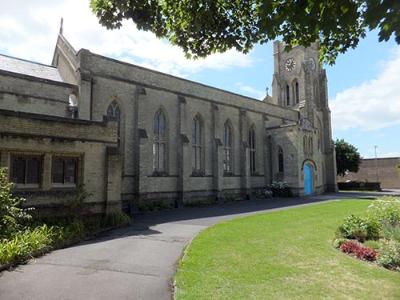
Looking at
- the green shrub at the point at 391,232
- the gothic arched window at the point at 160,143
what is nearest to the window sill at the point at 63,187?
the gothic arched window at the point at 160,143

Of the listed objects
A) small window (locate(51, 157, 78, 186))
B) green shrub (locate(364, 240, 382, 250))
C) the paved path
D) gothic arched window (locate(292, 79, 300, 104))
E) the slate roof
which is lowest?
the paved path

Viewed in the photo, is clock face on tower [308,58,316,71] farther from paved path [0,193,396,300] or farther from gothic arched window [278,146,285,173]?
paved path [0,193,396,300]

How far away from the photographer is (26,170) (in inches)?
527

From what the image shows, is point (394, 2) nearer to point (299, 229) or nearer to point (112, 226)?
point (299, 229)

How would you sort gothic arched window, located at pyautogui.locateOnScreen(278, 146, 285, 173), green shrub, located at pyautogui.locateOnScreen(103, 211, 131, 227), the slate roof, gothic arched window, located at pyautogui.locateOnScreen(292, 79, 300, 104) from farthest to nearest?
gothic arched window, located at pyautogui.locateOnScreen(292, 79, 300, 104) < gothic arched window, located at pyautogui.locateOnScreen(278, 146, 285, 173) < the slate roof < green shrub, located at pyautogui.locateOnScreen(103, 211, 131, 227)

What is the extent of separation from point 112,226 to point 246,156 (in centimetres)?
1800

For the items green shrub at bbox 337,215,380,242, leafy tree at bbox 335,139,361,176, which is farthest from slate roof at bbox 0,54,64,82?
leafy tree at bbox 335,139,361,176

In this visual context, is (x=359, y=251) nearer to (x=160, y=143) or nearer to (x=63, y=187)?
(x=63, y=187)

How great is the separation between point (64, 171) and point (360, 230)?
38.0 feet

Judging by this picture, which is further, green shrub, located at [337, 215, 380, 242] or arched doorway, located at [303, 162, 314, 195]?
arched doorway, located at [303, 162, 314, 195]

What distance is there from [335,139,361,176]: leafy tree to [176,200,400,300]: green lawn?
39.3m

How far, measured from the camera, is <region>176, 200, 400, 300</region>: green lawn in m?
6.45

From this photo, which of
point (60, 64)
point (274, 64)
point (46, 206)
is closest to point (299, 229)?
point (46, 206)

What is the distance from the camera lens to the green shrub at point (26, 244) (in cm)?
861
